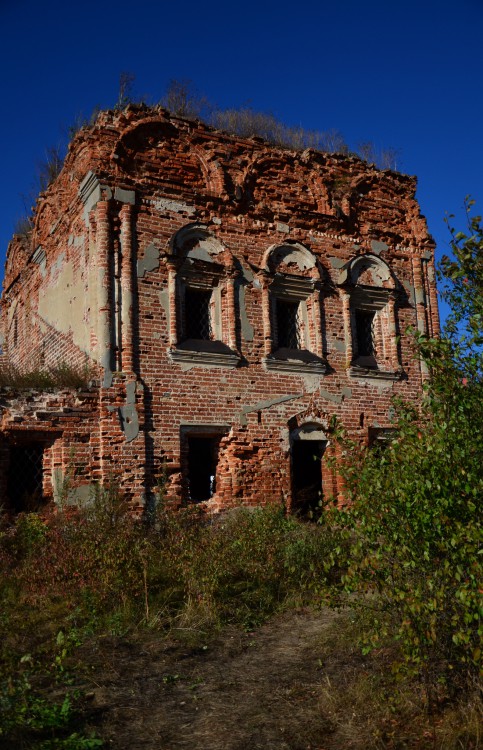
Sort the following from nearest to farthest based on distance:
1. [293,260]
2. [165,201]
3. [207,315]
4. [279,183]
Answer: [165,201] < [207,315] < [293,260] < [279,183]

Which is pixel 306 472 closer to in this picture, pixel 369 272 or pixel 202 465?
pixel 202 465

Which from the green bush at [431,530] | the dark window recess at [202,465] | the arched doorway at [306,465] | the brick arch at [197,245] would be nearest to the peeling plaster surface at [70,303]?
the brick arch at [197,245]

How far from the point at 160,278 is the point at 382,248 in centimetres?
539

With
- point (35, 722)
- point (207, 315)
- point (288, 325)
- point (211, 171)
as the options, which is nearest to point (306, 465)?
point (288, 325)

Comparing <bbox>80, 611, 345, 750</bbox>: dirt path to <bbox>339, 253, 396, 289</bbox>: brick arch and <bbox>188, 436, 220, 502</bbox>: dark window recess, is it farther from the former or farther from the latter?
<bbox>339, 253, 396, 289</bbox>: brick arch

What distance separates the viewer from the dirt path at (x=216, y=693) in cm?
495

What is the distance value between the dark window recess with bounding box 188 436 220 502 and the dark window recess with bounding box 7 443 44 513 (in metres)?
2.60

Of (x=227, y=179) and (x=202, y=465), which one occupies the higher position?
(x=227, y=179)

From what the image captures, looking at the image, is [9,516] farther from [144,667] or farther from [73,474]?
[144,667]

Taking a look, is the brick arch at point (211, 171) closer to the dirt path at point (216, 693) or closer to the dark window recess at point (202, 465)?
the dark window recess at point (202, 465)

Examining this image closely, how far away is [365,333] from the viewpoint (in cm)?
1399

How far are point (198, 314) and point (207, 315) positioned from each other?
17cm

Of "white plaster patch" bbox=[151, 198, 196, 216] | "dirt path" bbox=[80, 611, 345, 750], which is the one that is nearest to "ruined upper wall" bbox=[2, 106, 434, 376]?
"white plaster patch" bbox=[151, 198, 196, 216]

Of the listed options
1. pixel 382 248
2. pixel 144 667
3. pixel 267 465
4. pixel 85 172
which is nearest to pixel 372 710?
pixel 144 667
